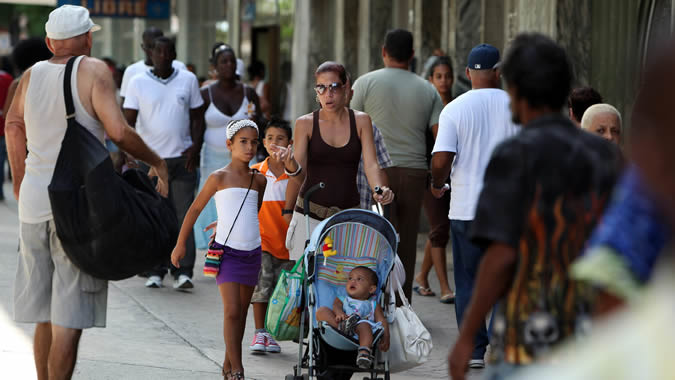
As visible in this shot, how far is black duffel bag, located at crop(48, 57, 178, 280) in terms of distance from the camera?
16.7ft

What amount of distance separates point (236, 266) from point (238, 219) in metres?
0.28

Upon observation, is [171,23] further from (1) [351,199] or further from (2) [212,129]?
(1) [351,199]

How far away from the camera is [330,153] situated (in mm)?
6637

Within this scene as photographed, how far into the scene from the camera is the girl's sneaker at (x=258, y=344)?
710cm

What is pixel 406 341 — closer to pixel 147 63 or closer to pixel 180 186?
pixel 180 186

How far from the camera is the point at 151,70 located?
994 cm

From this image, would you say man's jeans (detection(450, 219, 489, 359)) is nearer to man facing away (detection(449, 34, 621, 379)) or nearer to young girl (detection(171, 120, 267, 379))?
young girl (detection(171, 120, 267, 379))

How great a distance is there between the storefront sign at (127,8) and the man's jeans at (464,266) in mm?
11438

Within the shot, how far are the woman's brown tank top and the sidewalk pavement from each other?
108 centimetres

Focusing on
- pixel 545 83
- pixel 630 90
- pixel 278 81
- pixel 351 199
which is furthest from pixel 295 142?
pixel 278 81

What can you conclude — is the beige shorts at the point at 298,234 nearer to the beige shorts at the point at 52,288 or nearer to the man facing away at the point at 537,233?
the beige shorts at the point at 52,288

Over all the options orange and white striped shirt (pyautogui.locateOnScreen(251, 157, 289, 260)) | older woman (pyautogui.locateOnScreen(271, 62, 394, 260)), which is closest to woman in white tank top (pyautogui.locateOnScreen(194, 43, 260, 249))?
orange and white striped shirt (pyautogui.locateOnScreen(251, 157, 289, 260))

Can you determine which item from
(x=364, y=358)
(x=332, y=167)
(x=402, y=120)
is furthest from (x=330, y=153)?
(x=402, y=120)

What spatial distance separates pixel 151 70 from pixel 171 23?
15.3 m
